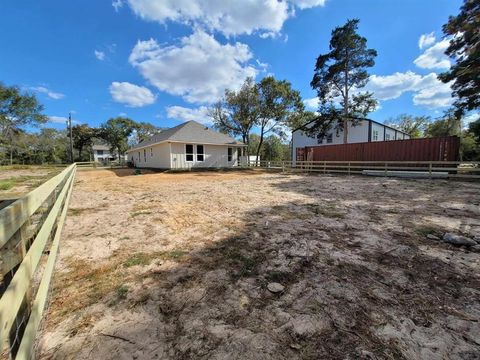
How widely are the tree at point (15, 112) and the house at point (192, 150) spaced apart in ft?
63.8

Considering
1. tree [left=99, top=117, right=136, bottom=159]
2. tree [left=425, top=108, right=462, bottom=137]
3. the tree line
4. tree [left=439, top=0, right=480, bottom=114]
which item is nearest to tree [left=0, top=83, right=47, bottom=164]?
the tree line

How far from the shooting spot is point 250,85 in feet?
83.6

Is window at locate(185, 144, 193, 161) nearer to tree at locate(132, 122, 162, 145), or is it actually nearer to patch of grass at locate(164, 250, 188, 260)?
patch of grass at locate(164, 250, 188, 260)

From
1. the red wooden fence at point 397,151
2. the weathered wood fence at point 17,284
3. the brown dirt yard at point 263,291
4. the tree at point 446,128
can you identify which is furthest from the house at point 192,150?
the tree at point 446,128

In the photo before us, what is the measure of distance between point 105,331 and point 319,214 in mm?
4566

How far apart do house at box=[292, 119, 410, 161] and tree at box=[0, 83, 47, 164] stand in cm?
3424

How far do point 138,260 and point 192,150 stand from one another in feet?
57.7

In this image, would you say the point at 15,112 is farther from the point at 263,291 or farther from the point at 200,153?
the point at 263,291

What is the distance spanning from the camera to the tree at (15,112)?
2770cm

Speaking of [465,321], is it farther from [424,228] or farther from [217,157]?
[217,157]

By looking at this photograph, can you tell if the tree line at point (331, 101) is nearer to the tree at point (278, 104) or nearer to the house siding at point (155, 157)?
the tree at point (278, 104)

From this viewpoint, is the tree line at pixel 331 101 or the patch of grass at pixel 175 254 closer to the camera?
the patch of grass at pixel 175 254

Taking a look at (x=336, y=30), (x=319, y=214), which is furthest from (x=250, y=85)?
(x=319, y=214)

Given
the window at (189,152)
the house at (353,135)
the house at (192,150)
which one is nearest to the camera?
the house at (192,150)
